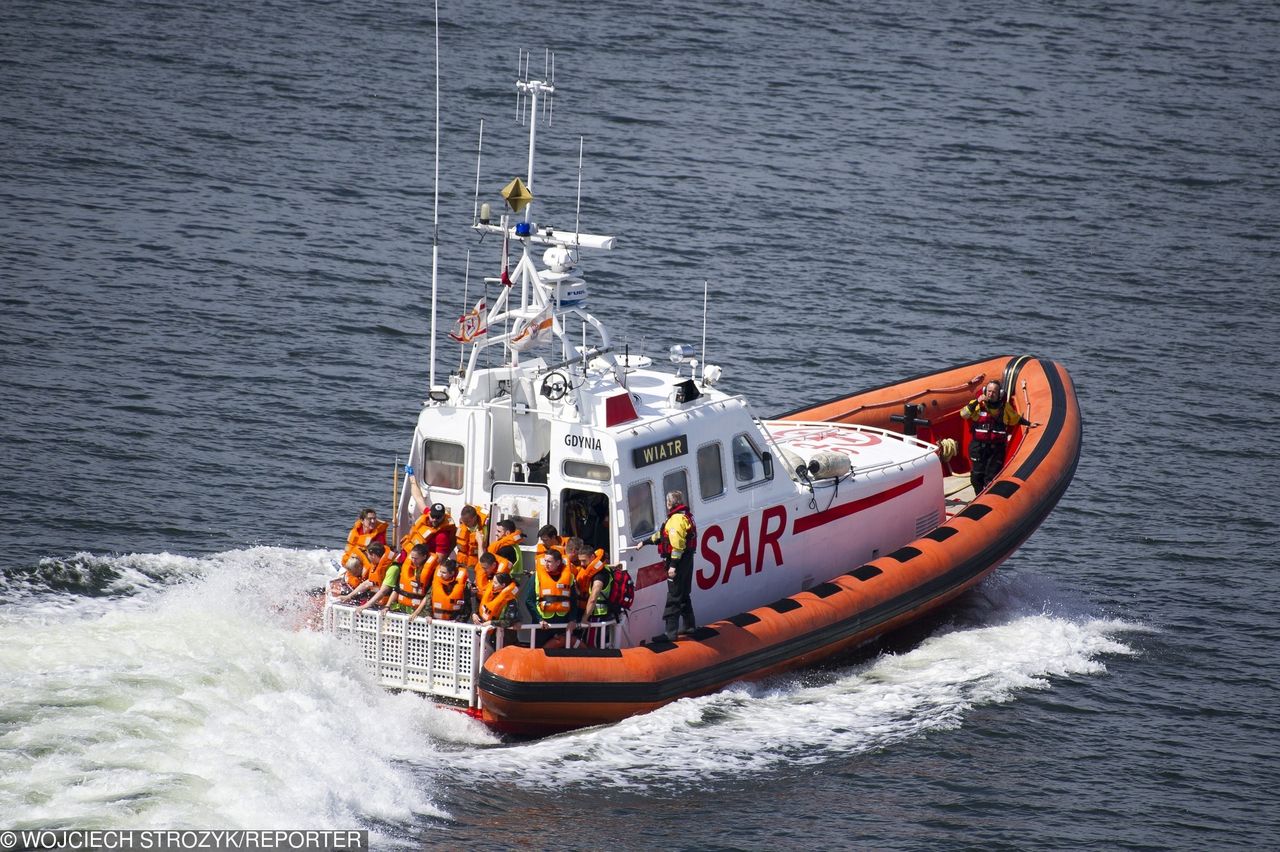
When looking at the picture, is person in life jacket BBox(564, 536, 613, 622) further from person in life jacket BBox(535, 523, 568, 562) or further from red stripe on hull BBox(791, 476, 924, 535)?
red stripe on hull BBox(791, 476, 924, 535)

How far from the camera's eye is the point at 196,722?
34.1 ft

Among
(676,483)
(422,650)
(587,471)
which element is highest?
(587,471)

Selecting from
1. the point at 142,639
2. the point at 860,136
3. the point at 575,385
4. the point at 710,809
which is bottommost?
the point at 710,809

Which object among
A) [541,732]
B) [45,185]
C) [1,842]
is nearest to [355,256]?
[45,185]

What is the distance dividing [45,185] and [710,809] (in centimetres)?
1646

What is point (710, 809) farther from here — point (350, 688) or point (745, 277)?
point (745, 277)

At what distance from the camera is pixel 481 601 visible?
1174 cm

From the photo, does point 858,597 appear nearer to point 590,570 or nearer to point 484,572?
point 590,570

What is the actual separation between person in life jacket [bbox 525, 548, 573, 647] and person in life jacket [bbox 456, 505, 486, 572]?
1.65 feet

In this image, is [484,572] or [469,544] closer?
[484,572]

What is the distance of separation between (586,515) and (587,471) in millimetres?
397
